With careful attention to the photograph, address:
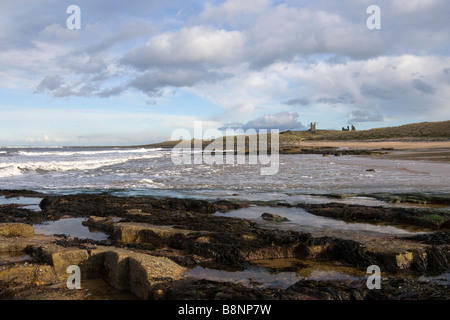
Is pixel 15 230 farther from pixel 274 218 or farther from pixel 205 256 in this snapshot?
pixel 274 218

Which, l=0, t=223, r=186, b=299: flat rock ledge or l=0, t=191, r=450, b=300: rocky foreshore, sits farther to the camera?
l=0, t=223, r=186, b=299: flat rock ledge

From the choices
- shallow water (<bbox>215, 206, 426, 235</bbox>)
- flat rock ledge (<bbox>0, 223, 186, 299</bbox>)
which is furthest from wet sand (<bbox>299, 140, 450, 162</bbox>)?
flat rock ledge (<bbox>0, 223, 186, 299</bbox>)

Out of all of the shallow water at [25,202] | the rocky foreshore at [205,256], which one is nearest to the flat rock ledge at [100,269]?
the rocky foreshore at [205,256]

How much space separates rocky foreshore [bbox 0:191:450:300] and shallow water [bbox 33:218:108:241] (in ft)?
0.60

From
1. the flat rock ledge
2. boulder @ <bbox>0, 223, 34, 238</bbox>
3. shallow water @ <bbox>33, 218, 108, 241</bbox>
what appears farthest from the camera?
shallow water @ <bbox>33, 218, 108, 241</bbox>

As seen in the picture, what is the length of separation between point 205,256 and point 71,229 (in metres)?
3.47

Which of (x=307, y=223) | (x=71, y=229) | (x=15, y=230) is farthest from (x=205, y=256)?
(x=15, y=230)

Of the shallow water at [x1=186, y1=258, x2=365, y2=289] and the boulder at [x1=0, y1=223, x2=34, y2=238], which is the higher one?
the boulder at [x1=0, y1=223, x2=34, y2=238]

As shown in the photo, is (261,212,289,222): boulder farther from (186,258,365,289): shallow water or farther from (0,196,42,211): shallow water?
(0,196,42,211): shallow water

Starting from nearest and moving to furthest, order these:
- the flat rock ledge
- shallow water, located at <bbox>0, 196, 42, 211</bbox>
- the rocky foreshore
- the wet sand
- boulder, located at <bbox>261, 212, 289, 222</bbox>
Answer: the rocky foreshore → the flat rock ledge → boulder, located at <bbox>261, 212, 289, 222</bbox> → shallow water, located at <bbox>0, 196, 42, 211</bbox> → the wet sand

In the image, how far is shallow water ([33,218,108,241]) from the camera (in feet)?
20.4

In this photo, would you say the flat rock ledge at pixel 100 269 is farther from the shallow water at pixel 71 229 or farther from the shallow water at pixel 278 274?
the shallow water at pixel 71 229

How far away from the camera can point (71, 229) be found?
6758 mm
